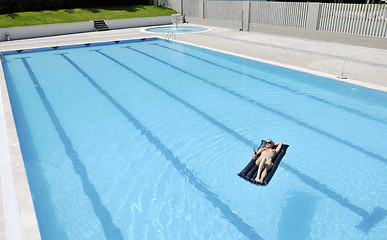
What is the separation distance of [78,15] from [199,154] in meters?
18.7

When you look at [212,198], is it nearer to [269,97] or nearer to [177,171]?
[177,171]

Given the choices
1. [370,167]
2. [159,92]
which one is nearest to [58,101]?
[159,92]

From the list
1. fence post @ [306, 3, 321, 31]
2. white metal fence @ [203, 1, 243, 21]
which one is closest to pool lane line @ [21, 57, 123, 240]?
fence post @ [306, 3, 321, 31]

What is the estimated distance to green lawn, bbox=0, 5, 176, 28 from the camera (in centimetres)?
1789

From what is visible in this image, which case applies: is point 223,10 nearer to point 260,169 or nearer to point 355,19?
point 355,19

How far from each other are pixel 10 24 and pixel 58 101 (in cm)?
1290

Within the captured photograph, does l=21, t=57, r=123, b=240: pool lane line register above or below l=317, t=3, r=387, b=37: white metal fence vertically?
below

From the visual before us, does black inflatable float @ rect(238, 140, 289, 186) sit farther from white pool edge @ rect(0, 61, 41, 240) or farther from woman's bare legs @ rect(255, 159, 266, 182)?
white pool edge @ rect(0, 61, 41, 240)

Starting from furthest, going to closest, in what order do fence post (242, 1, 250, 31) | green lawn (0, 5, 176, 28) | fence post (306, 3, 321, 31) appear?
green lawn (0, 5, 176, 28) < fence post (242, 1, 250, 31) < fence post (306, 3, 321, 31)

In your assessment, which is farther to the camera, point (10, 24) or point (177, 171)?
point (10, 24)

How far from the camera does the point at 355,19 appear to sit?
473 inches

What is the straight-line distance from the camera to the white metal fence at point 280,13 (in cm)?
1412

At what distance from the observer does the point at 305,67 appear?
9.20 metres

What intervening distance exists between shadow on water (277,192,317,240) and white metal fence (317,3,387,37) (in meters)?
10.1
